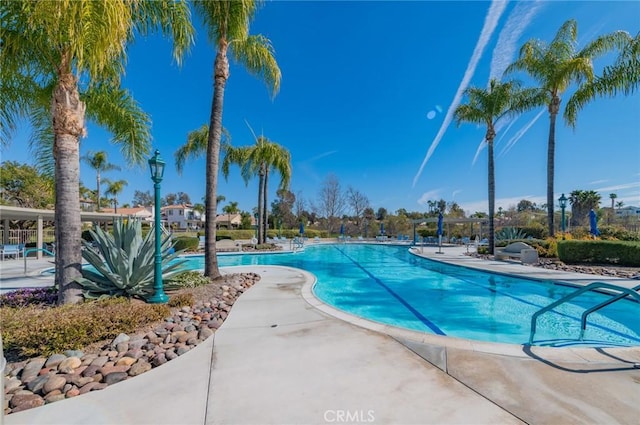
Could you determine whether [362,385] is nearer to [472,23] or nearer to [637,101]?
[472,23]

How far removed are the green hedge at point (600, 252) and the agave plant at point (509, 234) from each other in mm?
8206

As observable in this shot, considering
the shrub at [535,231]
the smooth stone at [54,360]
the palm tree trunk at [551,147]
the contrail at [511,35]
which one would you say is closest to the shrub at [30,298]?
the smooth stone at [54,360]

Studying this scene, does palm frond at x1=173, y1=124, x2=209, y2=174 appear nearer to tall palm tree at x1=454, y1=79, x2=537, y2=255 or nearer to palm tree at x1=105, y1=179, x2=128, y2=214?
tall palm tree at x1=454, y1=79, x2=537, y2=255

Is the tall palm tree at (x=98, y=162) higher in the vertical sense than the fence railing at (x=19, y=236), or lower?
higher

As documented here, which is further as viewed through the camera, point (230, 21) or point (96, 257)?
point (230, 21)

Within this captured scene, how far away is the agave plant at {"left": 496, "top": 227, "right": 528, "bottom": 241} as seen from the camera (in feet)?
65.3

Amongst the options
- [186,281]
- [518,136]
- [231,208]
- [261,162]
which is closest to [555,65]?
[518,136]

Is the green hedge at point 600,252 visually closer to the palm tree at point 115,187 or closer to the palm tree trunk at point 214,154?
the palm tree trunk at point 214,154

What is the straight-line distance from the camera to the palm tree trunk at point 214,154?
729cm

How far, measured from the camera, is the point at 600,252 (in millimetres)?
10516

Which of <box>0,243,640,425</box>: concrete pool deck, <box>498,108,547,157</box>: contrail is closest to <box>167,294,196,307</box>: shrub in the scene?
<box>0,243,640,425</box>: concrete pool deck

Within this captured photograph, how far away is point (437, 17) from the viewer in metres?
10.8

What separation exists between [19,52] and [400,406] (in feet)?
25.6

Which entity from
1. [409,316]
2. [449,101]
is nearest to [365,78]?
[449,101]
